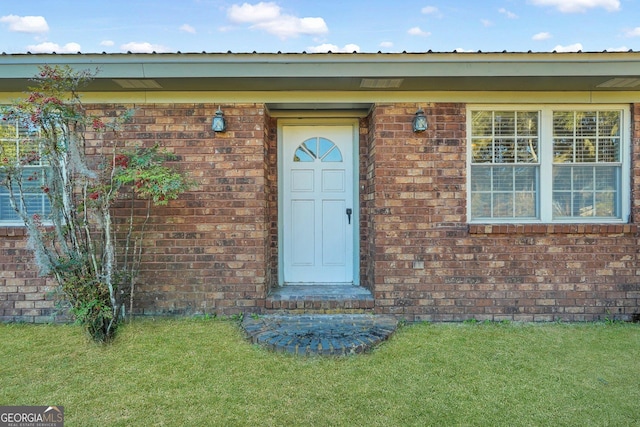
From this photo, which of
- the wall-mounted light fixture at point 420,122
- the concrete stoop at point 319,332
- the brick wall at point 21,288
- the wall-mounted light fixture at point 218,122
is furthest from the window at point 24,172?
A: the wall-mounted light fixture at point 420,122

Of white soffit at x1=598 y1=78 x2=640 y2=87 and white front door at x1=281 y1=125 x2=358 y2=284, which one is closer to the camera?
→ white soffit at x1=598 y1=78 x2=640 y2=87

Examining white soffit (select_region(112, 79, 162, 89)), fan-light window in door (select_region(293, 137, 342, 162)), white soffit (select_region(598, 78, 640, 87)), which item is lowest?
fan-light window in door (select_region(293, 137, 342, 162))

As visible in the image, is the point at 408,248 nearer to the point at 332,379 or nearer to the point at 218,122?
the point at 332,379

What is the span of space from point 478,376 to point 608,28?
8111 mm

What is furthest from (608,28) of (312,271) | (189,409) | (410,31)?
(189,409)

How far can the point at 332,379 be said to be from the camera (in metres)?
2.63

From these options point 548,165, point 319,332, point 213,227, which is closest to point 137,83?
point 213,227

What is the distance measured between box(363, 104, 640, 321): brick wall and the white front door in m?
0.69

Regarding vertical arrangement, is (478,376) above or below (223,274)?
below

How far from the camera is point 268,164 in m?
4.24

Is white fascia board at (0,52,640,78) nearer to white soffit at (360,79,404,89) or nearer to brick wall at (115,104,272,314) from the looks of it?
white soffit at (360,79,404,89)

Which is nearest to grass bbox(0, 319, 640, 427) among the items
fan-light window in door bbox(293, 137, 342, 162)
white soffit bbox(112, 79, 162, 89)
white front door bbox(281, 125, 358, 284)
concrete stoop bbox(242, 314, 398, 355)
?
concrete stoop bbox(242, 314, 398, 355)

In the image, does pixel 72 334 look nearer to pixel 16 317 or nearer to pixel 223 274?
pixel 16 317

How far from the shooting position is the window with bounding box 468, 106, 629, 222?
394cm
